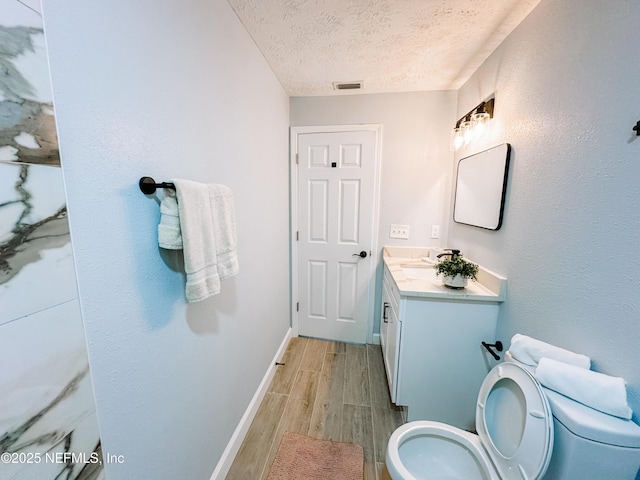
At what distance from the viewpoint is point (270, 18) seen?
129cm

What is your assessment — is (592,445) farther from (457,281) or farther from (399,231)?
(399,231)

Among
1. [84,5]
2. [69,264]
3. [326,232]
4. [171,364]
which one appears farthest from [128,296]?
[326,232]

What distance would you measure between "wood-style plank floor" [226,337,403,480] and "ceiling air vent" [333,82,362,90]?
7.70 ft

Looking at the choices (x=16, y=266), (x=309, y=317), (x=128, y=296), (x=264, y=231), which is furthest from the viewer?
(x=309, y=317)

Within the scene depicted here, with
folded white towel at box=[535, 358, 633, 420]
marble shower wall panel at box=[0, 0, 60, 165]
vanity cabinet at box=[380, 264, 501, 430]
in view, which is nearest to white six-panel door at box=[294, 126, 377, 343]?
vanity cabinet at box=[380, 264, 501, 430]

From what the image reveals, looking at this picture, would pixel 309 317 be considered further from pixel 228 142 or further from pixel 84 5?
pixel 84 5

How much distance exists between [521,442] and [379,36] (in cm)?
196

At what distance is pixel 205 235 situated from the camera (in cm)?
86

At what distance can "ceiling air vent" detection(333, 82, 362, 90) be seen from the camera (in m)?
1.98

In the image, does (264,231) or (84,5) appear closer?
(84,5)

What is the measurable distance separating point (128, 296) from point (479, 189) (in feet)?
6.20

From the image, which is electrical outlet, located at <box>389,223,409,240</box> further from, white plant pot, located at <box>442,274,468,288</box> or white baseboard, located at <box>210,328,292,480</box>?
white baseboard, located at <box>210,328,292,480</box>

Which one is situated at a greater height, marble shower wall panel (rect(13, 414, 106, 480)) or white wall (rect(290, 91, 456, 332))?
white wall (rect(290, 91, 456, 332))

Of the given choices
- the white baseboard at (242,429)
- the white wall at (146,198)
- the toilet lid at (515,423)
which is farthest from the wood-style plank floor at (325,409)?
the toilet lid at (515,423)
